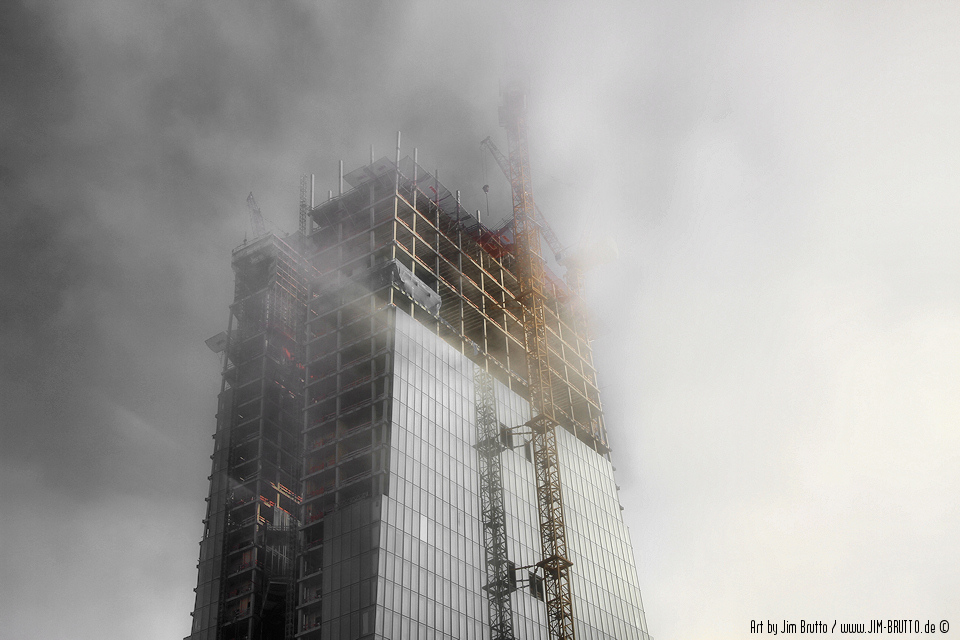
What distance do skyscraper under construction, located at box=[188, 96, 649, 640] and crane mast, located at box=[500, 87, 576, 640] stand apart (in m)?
0.33

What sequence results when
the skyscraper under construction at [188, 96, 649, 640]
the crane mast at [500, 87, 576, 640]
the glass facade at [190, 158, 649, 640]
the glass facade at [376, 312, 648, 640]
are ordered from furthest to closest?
the crane mast at [500, 87, 576, 640] < the skyscraper under construction at [188, 96, 649, 640] < the glass facade at [190, 158, 649, 640] < the glass facade at [376, 312, 648, 640]

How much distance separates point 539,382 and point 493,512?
2093 cm

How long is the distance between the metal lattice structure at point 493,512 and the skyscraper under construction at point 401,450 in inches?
7.9

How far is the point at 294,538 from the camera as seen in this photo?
10625cm

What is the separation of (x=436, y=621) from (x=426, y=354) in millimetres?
31305

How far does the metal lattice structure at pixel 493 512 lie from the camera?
9481 cm

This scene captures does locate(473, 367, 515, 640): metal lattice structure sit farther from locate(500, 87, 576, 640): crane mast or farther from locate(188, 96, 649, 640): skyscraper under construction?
locate(500, 87, 576, 640): crane mast

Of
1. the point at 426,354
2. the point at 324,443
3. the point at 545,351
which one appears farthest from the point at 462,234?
the point at 324,443

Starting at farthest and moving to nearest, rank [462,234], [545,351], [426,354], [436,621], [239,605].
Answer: [462,234]
[545,351]
[426,354]
[239,605]
[436,621]

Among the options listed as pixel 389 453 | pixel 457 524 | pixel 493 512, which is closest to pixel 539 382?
pixel 493 512

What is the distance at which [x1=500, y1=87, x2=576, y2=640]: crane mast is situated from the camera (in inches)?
3972

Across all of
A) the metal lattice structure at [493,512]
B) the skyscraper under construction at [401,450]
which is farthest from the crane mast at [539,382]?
the metal lattice structure at [493,512]

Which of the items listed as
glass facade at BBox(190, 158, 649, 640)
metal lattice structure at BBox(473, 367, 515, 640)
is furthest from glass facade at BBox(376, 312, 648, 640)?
metal lattice structure at BBox(473, 367, 515, 640)

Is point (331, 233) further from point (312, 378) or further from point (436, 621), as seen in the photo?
point (436, 621)
